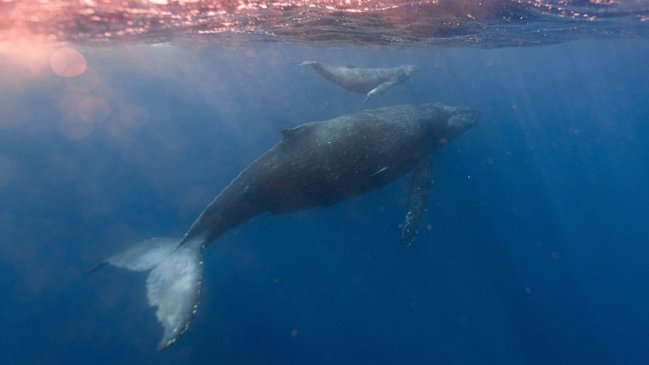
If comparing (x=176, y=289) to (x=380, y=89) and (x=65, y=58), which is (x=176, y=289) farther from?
(x=65, y=58)

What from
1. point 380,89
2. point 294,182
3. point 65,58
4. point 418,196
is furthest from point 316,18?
point 65,58

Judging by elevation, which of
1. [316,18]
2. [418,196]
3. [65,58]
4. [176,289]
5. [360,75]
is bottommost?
[65,58]

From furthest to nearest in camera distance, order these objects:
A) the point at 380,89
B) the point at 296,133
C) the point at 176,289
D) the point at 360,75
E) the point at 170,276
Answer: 1. the point at 360,75
2. the point at 380,89
3. the point at 296,133
4. the point at 170,276
5. the point at 176,289

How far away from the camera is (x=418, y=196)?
12.1 meters

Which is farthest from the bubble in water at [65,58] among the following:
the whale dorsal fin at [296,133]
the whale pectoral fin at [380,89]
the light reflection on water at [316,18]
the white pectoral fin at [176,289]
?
the whale dorsal fin at [296,133]

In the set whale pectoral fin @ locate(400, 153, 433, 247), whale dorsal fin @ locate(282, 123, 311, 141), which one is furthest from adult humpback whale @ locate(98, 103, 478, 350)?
whale pectoral fin @ locate(400, 153, 433, 247)

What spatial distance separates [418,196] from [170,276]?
24.2 feet

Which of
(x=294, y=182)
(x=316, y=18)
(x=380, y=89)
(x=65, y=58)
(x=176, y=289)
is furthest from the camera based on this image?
(x=65, y=58)

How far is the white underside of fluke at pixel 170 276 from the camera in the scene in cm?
709

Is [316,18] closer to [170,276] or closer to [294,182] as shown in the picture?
[294,182]

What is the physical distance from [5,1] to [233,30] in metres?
11.9

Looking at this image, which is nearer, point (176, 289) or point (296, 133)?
point (176, 289)

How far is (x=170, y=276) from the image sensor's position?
340 inches

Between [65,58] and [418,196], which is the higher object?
[418,196]
